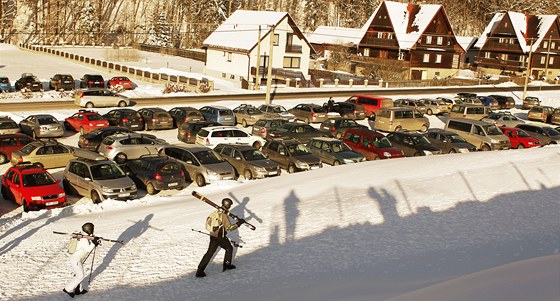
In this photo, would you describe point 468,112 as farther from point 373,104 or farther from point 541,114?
point 541,114

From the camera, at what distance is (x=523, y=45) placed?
8956 cm

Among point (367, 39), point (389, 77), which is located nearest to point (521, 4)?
point (367, 39)

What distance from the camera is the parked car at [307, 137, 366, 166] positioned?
27683 mm

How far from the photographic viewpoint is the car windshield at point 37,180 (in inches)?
826

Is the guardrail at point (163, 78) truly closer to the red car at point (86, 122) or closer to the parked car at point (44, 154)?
the red car at point (86, 122)

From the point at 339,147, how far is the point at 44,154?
13681 millimetres

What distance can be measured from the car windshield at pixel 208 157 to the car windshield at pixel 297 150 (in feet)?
12.6

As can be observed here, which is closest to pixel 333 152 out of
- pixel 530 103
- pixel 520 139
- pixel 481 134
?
pixel 481 134

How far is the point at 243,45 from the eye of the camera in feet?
220

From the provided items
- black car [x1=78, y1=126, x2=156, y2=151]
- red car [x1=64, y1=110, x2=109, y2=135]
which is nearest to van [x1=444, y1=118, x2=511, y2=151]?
black car [x1=78, y1=126, x2=156, y2=151]

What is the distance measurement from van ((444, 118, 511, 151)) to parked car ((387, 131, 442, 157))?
12.4ft

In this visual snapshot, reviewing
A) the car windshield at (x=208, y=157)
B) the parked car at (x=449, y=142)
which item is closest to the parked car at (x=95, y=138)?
the car windshield at (x=208, y=157)

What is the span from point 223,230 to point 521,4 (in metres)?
148

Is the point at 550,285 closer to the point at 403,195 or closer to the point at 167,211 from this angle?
the point at 403,195
